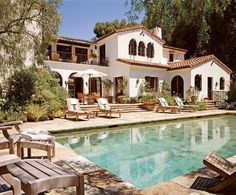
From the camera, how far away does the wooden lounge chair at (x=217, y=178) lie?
442cm

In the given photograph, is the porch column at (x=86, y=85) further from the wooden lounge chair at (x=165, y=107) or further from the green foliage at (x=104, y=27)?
the green foliage at (x=104, y=27)

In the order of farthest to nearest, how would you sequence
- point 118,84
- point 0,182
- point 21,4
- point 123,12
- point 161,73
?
point 161,73
point 118,84
point 21,4
point 123,12
point 0,182

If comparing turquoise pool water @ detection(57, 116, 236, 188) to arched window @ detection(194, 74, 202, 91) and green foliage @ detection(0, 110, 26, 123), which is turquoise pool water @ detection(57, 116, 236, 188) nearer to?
green foliage @ detection(0, 110, 26, 123)

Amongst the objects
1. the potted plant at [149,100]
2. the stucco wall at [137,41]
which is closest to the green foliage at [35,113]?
the potted plant at [149,100]

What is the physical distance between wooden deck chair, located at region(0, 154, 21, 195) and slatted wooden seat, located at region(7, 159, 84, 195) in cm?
5

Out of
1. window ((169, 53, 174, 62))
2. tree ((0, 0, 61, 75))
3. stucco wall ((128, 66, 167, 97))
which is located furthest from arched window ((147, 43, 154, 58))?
tree ((0, 0, 61, 75))

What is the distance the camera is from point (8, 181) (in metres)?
3.18

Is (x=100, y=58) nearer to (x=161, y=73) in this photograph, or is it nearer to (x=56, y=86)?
(x=161, y=73)

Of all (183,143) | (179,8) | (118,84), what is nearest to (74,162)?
(179,8)

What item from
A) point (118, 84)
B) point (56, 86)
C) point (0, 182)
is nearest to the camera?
point (0, 182)

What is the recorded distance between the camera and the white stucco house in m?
24.6

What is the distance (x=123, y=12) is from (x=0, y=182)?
387 centimetres

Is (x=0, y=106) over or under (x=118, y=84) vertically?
under

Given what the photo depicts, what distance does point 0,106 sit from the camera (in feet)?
50.6
